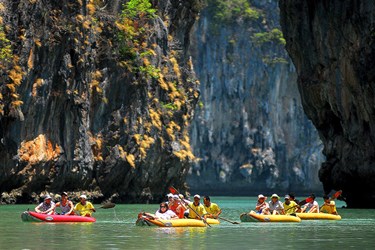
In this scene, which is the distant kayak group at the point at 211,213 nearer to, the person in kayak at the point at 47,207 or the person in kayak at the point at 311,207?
the person in kayak at the point at 311,207

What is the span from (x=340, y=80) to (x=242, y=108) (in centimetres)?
8578

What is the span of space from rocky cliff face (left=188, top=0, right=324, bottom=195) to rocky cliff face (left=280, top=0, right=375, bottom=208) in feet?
252

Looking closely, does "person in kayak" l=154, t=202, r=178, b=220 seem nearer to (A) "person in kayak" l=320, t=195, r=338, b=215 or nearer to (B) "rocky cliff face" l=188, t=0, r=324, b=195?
(A) "person in kayak" l=320, t=195, r=338, b=215

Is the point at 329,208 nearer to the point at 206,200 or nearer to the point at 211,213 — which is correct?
the point at 211,213

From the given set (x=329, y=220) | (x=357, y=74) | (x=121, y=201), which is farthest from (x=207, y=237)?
(x=121, y=201)

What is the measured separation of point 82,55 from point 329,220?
113 feet

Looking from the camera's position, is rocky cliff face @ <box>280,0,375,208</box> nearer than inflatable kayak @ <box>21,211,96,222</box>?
No

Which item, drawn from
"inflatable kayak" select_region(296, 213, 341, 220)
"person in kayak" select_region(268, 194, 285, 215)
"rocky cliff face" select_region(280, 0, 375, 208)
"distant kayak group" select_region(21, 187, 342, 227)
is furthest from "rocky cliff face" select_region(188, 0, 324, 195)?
"person in kayak" select_region(268, 194, 285, 215)

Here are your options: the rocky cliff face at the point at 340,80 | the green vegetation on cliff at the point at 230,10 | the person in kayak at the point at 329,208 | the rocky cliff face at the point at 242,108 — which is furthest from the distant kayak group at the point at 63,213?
the green vegetation on cliff at the point at 230,10

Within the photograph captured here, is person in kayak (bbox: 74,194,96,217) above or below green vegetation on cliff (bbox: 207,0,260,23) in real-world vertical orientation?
below

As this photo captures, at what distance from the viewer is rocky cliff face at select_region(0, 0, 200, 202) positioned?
76812 millimetres

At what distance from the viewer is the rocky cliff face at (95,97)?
3024 inches

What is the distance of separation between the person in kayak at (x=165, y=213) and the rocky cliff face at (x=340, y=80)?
27126mm

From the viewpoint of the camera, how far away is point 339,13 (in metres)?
71.2
